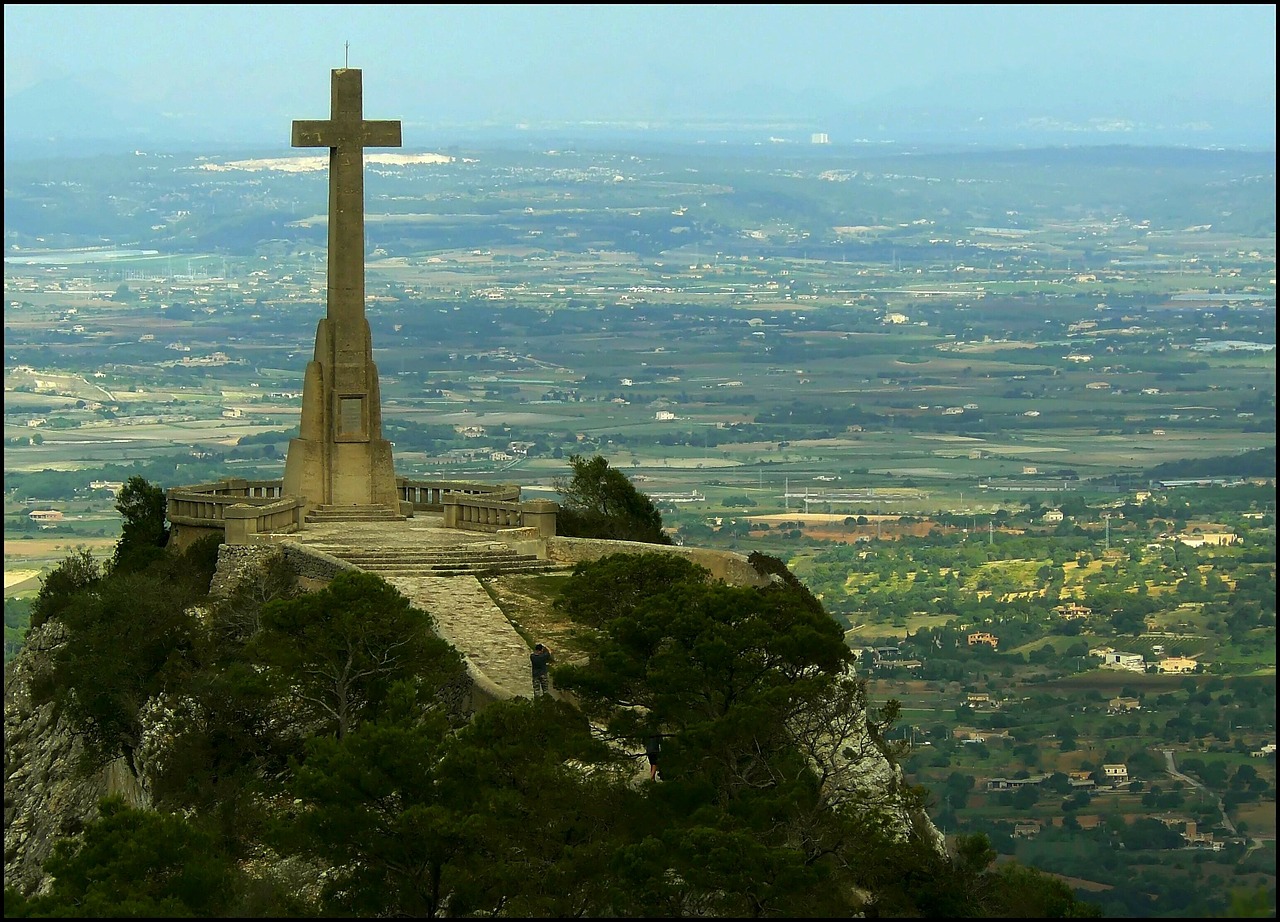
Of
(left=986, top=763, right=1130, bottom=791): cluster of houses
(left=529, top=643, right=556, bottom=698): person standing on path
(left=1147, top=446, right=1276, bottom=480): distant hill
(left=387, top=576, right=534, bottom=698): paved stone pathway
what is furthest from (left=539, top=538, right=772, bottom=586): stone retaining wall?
(left=1147, top=446, right=1276, bottom=480): distant hill

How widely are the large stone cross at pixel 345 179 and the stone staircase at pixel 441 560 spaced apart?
5.19 metres

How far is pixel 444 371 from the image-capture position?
19425 centimetres

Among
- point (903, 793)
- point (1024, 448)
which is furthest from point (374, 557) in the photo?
point (1024, 448)

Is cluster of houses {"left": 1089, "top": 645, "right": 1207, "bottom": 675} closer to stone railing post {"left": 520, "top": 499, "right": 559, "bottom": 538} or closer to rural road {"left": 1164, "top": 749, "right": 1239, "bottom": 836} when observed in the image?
rural road {"left": 1164, "top": 749, "right": 1239, "bottom": 836}

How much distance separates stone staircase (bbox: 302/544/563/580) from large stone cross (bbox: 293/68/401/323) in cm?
519

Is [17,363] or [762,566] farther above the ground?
[762,566]

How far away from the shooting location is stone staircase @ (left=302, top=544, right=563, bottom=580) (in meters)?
40.8

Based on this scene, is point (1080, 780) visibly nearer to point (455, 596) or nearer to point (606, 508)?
point (606, 508)

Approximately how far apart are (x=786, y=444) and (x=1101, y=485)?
26.7m

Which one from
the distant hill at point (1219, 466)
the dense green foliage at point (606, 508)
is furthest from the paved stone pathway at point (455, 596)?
the distant hill at point (1219, 466)

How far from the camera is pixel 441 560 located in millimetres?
41312

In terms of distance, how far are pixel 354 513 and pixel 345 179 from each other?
509 centimetres

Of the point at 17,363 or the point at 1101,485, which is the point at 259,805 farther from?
the point at 17,363

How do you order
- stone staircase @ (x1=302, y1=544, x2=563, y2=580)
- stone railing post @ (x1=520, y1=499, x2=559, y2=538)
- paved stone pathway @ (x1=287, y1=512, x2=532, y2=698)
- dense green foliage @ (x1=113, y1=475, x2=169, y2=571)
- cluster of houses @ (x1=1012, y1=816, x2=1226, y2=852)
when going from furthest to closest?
cluster of houses @ (x1=1012, y1=816, x2=1226, y2=852) → dense green foliage @ (x1=113, y1=475, x2=169, y2=571) → stone railing post @ (x1=520, y1=499, x2=559, y2=538) → stone staircase @ (x1=302, y1=544, x2=563, y2=580) → paved stone pathway @ (x1=287, y1=512, x2=532, y2=698)
